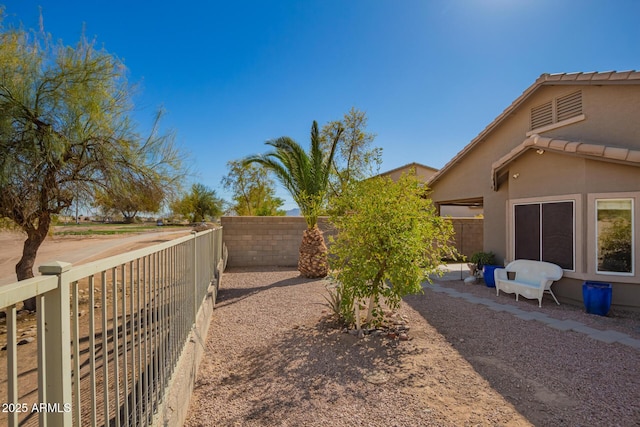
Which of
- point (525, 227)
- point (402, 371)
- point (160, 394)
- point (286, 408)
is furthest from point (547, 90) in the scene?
point (160, 394)

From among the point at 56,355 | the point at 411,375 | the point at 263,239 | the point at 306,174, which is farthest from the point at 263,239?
the point at 56,355

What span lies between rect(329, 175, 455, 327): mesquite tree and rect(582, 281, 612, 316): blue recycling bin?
13.6 ft

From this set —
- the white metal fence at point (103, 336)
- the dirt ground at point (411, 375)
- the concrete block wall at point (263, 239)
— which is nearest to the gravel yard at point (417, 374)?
the dirt ground at point (411, 375)

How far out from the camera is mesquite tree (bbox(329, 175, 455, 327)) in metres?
5.02

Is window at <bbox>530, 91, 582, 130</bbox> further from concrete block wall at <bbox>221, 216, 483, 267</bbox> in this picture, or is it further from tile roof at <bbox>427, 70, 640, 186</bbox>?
concrete block wall at <bbox>221, 216, 483, 267</bbox>

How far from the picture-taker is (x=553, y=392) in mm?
3730

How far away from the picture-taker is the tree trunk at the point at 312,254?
1059 centimetres

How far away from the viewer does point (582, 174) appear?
7.54 meters

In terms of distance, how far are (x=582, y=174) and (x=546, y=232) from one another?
171 centimetres

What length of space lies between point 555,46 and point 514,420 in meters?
11.9

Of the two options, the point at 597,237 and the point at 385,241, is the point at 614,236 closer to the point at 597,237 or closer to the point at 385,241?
the point at 597,237

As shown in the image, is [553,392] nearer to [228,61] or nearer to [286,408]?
[286,408]

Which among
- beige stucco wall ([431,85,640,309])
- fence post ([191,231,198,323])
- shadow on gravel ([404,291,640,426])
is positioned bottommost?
shadow on gravel ([404,291,640,426])

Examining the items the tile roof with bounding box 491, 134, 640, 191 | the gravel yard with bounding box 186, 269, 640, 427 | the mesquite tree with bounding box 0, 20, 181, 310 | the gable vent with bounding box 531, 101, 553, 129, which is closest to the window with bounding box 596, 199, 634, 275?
the tile roof with bounding box 491, 134, 640, 191
